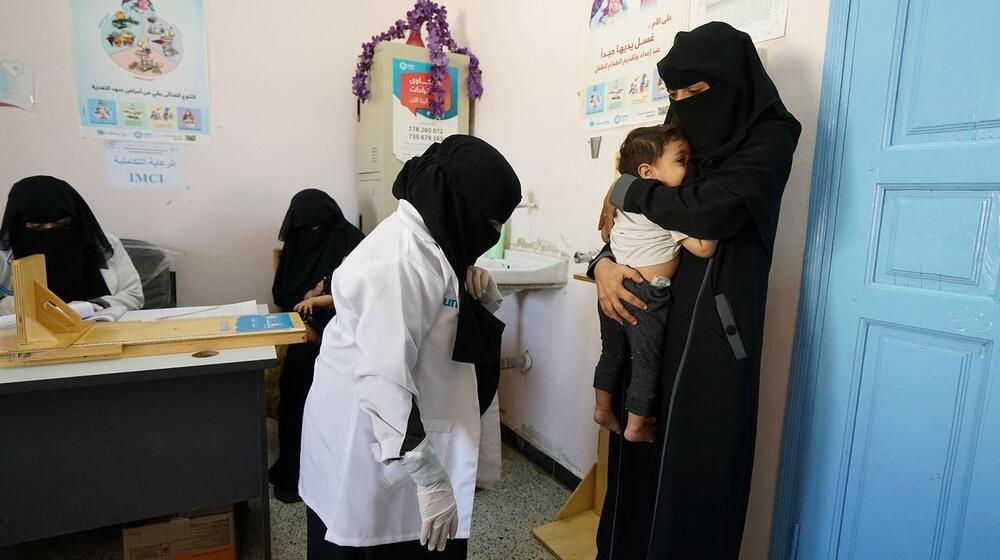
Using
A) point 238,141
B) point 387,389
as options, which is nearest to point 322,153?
point 238,141

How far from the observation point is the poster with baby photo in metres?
1.74

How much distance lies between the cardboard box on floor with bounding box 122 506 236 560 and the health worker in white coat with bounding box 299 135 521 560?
27.3 inches

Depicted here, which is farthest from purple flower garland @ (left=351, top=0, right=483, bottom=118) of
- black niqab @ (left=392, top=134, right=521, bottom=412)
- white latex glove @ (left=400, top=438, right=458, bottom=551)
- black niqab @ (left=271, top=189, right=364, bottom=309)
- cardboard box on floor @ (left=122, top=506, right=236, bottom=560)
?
white latex glove @ (left=400, top=438, right=458, bottom=551)

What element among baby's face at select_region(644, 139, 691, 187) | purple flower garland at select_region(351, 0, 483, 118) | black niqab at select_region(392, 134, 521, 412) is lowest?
black niqab at select_region(392, 134, 521, 412)

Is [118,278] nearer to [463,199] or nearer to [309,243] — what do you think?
[309,243]

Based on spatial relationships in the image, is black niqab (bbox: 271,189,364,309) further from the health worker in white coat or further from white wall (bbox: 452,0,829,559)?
the health worker in white coat

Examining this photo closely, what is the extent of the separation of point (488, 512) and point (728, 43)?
5.90 feet

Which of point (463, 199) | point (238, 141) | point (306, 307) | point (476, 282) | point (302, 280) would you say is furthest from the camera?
point (238, 141)

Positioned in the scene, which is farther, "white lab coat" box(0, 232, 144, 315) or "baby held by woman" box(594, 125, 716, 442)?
"white lab coat" box(0, 232, 144, 315)

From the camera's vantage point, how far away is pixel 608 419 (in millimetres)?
1434

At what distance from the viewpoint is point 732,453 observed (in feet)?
3.80

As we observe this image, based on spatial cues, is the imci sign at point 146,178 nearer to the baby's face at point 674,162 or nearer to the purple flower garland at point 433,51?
the purple flower garland at point 433,51

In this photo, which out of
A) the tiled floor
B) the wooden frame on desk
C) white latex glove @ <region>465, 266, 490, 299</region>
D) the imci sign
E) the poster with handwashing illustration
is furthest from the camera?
the imci sign

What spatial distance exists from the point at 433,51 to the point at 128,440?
2164 millimetres
